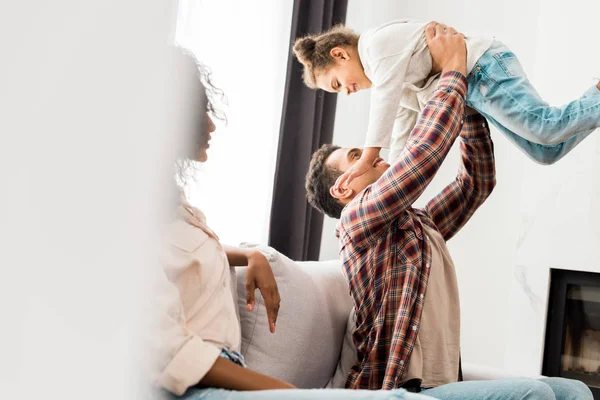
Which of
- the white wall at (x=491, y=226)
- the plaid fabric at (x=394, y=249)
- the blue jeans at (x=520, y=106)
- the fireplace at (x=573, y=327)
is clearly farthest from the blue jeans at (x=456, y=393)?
the white wall at (x=491, y=226)

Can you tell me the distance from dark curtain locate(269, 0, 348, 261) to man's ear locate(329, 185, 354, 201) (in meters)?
1.03

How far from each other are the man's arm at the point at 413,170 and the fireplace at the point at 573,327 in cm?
151

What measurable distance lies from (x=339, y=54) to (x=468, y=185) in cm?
46

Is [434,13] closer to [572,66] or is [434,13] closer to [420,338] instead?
[572,66]

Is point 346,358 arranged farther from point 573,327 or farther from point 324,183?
point 573,327

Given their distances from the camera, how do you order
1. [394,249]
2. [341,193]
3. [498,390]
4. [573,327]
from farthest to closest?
[573,327]
[341,193]
[394,249]
[498,390]

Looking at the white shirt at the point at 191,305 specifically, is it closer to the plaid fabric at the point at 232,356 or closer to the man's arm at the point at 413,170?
the plaid fabric at the point at 232,356

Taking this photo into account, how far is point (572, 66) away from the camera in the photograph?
2.49m

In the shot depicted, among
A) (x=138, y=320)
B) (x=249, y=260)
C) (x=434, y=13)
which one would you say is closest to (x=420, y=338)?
(x=249, y=260)

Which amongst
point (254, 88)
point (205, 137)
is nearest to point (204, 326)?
point (205, 137)

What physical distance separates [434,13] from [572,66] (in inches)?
32.6

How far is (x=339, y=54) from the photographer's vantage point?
1676 mm

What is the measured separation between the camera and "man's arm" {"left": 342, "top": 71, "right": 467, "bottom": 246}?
1.19 metres

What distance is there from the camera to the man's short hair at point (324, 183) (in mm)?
1455
